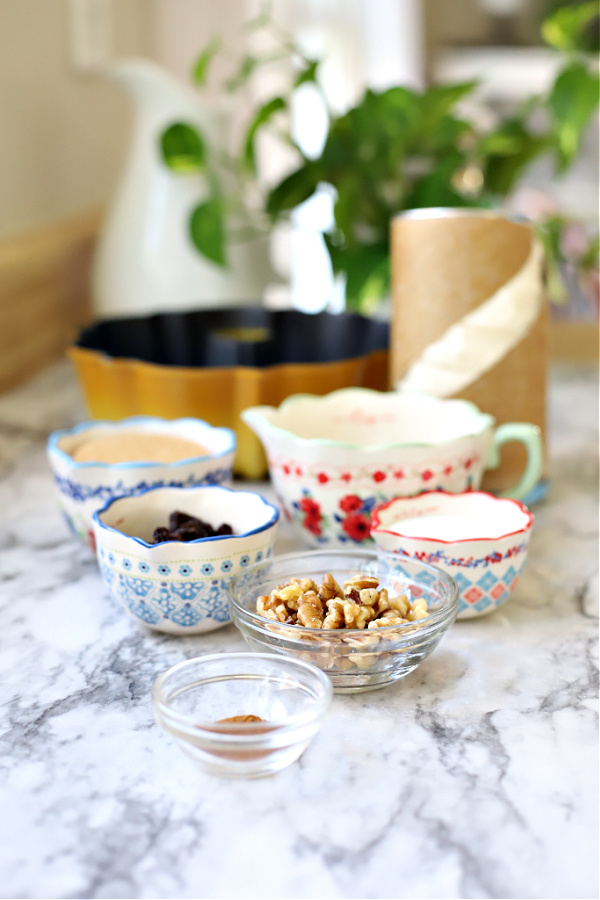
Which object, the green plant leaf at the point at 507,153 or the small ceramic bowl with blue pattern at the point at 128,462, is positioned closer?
the small ceramic bowl with blue pattern at the point at 128,462

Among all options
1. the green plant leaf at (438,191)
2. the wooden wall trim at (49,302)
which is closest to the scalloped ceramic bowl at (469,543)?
the wooden wall trim at (49,302)

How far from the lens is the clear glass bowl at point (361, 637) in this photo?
47cm

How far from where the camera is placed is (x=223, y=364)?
0.86 m

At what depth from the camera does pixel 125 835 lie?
381mm

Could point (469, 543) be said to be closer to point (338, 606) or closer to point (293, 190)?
point (338, 606)

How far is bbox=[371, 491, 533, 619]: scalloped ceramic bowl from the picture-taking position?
0.56 metres

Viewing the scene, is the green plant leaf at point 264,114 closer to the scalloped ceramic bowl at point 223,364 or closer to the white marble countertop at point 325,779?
the scalloped ceramic bowl at point 223,364

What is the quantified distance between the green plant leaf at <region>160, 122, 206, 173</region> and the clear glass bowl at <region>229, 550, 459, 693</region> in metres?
0.77

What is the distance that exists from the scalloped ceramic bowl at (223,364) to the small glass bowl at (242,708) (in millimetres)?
381

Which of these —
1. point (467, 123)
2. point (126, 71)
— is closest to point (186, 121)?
point (126, 71)

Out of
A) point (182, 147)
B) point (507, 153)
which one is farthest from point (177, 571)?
point (507, 153)

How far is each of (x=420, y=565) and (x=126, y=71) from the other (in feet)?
2.88

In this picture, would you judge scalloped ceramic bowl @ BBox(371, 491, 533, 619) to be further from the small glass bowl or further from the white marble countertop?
the small glass bowl

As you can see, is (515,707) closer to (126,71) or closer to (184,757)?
(184,757)
